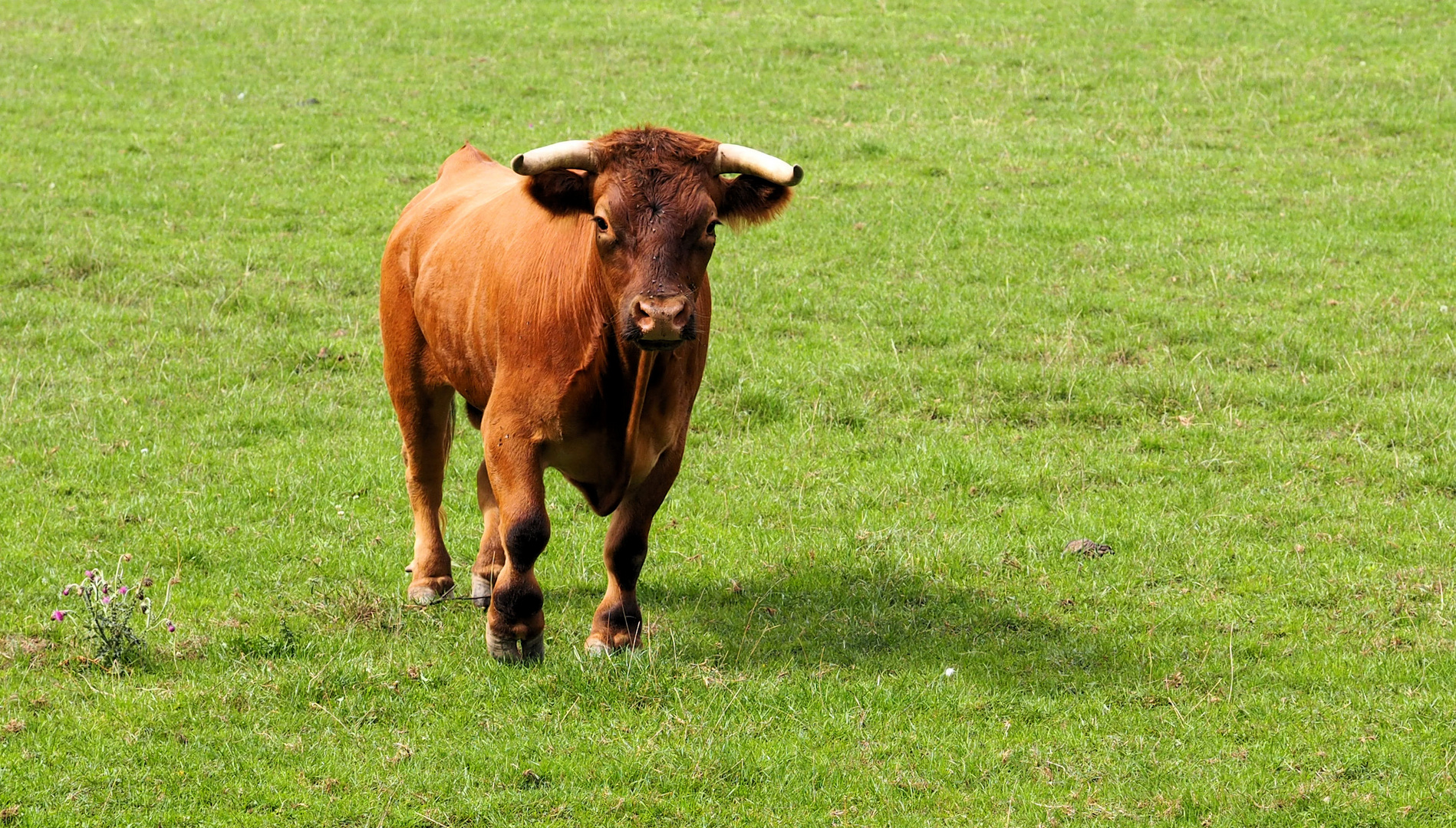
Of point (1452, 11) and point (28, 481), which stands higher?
point (1452, 11)

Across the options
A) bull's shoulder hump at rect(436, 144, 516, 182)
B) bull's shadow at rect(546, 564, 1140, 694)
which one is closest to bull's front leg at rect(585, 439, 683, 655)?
bull's shadow at rect(546, 564, 1140, 694)

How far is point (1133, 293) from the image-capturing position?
14406 millimetres

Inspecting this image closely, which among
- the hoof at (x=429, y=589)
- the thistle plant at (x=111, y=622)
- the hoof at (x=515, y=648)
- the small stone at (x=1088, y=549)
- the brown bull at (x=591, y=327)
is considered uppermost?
the brown bull at (x=591, y=327)

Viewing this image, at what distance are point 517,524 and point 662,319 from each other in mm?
1536

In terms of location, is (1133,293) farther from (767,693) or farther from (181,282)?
(181,282)

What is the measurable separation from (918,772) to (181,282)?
10712 millimetres

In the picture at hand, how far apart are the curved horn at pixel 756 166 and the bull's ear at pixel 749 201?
0.75 feet

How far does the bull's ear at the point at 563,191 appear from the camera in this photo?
295 inches

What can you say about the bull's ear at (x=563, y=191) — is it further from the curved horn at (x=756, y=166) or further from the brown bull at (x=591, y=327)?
the curved horn at (x=756, y=166)

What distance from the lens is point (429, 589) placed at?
886cm

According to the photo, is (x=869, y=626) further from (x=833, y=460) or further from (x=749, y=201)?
(x=833, y=460)

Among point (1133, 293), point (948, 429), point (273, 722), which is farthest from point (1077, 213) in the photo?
point (273, 722)

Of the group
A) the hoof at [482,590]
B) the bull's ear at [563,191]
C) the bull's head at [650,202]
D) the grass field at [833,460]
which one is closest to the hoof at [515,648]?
the grass field at [833,460]

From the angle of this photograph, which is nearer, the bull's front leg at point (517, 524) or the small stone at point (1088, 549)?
the bull's front leg at point (517, 524)
